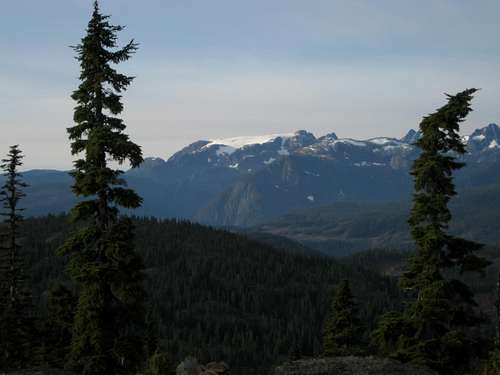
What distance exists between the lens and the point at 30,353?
51.3 m

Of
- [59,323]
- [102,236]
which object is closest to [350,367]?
[102,236]

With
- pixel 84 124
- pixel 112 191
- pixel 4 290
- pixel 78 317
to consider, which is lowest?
pixel 4 290

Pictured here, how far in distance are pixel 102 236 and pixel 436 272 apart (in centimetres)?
1832

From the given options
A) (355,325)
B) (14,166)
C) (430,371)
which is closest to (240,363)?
(355,325)

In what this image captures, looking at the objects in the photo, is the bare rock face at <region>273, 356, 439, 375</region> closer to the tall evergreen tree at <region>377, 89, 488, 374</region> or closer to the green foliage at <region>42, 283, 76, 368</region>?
the tall evergreen tree at <region>377, 89, 488, 374</region>

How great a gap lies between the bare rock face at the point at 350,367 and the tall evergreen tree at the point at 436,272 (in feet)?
5.69

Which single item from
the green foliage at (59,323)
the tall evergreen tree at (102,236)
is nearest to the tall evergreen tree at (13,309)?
the green foliage at (59,323)

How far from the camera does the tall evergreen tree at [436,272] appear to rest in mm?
30953

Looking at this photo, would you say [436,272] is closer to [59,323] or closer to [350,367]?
[350,367]

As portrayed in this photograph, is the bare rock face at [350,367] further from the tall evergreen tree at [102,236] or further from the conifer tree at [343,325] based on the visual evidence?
the conifer tree at [343,325]

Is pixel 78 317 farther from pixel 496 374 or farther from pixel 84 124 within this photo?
pixel 496 374

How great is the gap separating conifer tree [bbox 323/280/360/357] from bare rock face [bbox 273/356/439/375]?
28.3m

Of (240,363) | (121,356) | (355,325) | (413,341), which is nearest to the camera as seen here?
(121,356)

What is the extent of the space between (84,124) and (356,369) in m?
18.7
